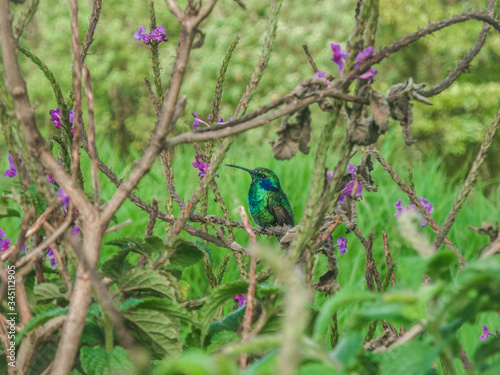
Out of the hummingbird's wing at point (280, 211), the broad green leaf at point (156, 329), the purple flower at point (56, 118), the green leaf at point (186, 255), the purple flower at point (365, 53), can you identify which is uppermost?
the hummingbird's wing at point (280, 211)

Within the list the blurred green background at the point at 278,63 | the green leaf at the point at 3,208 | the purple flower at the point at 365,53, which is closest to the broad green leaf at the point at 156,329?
the green leaf at the point at 3,208

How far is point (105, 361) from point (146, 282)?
168 millimetres

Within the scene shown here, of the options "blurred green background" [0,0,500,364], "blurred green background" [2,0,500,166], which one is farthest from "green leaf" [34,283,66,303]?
"blurred green background" [2,0,500,166]

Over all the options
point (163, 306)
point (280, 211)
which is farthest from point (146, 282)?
point (280, 211)

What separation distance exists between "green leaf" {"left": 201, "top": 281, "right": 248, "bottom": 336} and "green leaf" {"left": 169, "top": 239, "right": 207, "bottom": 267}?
0.20m

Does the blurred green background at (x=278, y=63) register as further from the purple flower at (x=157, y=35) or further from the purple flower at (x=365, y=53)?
the purple flower at (x=365, y=53)

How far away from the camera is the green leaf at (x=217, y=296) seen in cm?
101

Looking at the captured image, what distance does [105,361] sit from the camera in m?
0.99

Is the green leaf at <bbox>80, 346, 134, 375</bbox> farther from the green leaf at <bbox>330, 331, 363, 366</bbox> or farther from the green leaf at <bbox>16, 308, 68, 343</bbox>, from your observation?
the green leaf at <bbox>330, 331, 363, 366</bbox>

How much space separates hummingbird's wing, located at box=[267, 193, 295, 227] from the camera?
3.20 m

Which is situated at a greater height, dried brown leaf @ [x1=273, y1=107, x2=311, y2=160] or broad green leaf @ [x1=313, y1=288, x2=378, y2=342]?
dried brown leaf @ [x1=273, y1=107, x2=311, y2=160]

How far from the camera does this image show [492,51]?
10.9 m

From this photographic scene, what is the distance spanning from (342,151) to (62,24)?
439 inches

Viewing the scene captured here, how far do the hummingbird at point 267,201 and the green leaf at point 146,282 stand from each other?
210 centimetres
